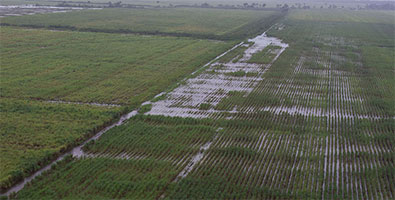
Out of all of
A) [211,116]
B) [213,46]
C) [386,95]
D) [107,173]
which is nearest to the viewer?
[107,173]

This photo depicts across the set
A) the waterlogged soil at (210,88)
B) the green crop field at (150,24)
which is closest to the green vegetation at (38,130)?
the waterlogged soil at (210,88)

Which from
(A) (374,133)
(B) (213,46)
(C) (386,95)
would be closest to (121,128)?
(A) (374,133)

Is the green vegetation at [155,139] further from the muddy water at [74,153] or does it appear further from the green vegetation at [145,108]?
the green vegetation at [145,108]

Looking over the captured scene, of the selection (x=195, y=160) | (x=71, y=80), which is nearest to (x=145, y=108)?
(x=195, y=160)

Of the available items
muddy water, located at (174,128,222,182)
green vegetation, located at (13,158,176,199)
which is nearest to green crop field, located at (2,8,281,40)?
muddy water, located at (174,128,222,182)

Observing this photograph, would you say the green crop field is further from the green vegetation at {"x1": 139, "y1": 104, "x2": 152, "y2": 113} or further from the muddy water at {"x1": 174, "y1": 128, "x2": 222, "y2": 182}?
the muddy water at {"x1": 174, "y1": 128, "x2": 222, "y2": 182}

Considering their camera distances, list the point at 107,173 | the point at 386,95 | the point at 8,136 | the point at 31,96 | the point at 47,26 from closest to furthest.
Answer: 1. the point at 107,173
2. the point at 8,136
3. the point at 31,96
4. the point at 386,95
5. the point at 47,26

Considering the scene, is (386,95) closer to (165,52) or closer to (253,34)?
(165,52)
